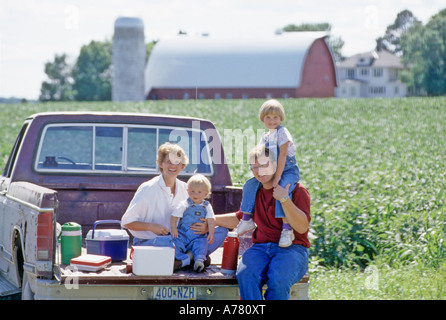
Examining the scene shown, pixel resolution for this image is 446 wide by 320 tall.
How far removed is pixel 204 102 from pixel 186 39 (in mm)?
26108

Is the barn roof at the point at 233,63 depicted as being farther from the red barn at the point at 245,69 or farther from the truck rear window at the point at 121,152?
the truck rear window at the point at 121,152

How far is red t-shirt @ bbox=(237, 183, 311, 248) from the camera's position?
522cm

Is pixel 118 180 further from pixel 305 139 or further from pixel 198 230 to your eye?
pixel 305 139

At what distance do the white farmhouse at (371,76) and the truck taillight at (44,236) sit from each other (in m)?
91.2

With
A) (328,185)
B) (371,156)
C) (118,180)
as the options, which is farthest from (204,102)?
(118,180)

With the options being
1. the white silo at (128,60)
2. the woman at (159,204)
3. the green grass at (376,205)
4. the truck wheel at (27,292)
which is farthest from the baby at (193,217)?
the white silo at (128,60)

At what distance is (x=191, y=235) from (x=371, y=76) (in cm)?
9753

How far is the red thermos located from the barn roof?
56457mm

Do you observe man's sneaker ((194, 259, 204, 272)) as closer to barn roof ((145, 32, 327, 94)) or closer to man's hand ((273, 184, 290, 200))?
man's hand ((273, 184, 290, 200))

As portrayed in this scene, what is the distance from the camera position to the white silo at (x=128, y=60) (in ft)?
214

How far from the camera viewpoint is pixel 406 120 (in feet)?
→ 111

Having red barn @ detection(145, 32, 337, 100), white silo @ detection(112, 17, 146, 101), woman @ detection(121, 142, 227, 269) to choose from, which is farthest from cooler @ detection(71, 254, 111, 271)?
white silo @ detection(112, 17, 146, 101)

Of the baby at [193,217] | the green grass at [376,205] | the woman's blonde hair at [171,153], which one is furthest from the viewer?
the green grass at [376,205]

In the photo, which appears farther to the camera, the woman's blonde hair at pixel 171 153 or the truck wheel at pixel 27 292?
the woman's blonde hair at pixel 171 153
